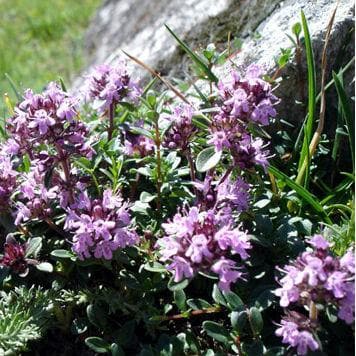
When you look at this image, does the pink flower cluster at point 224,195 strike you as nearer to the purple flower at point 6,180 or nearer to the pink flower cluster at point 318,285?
the pink flower cluster at point 318,285

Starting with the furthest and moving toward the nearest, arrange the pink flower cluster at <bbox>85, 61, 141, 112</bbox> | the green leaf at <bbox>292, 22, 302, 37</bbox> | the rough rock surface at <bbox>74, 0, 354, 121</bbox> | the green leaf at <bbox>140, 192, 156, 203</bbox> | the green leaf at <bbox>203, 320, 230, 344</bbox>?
the rough rock surface at <bbox>74, 0, 354, 121</bbox>, the green leaf at <bbox>292, 22, 302, 37</bbox>, the pink flower cluster at <bbox>85, 61, 141, 112</bbox>, the green leaf at <bbox>140, 192, 156, 203</bbox>, the green leaf at <bbox>203, 320, 230, 344</bbox>

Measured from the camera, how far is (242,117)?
1930 mm

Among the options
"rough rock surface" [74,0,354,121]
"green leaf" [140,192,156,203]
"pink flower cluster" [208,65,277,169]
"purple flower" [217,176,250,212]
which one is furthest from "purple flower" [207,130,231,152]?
"rough rock surface" [74,0,354,121]

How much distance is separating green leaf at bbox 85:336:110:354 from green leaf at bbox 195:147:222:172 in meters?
0.57

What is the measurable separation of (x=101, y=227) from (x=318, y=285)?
629 mm

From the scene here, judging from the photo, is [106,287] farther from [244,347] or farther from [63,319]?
[244,347]

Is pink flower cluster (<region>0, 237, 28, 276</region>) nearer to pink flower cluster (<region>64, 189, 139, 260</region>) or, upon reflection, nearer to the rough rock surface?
pink flower cluster (<region>64, 189, 139, 260</region>)

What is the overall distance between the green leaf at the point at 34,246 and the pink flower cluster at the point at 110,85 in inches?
20.3

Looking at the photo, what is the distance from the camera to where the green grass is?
215 inches

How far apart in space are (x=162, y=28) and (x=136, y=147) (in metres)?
1.71

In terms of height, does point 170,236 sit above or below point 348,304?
above

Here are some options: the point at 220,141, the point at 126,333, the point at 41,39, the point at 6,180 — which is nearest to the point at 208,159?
the point at 220,141

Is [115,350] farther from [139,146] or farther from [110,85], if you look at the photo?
[110,85]

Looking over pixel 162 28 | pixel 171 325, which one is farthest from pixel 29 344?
pixel 162 28
